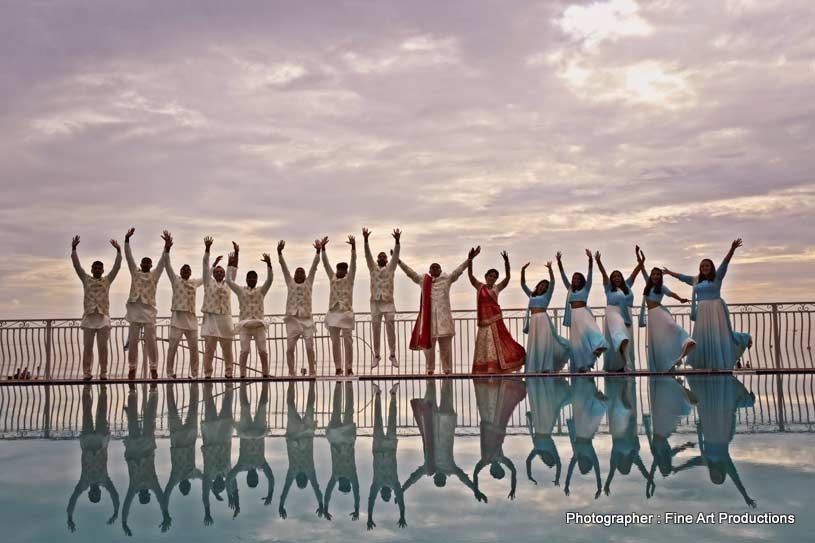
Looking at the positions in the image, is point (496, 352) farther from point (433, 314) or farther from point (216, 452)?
point (216, 452)

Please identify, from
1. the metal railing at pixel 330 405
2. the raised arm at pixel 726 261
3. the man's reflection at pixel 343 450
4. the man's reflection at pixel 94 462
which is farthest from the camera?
the raised arm at pixel 726 261

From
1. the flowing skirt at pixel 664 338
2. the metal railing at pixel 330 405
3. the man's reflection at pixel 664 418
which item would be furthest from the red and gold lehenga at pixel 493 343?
the man's reflection at pixel 664 418

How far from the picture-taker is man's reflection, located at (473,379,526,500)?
17.7 ft

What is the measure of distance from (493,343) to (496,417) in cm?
671

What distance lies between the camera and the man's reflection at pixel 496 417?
17.7 ft

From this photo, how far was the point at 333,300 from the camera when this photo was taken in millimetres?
14727

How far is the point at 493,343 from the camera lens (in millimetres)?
14977

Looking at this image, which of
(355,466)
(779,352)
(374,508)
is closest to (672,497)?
(374,508)

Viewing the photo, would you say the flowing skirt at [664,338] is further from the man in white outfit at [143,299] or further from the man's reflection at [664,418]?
the man in white outfit at [143,299]

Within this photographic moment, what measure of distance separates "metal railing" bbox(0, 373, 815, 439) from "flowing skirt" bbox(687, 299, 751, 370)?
64 centimetres

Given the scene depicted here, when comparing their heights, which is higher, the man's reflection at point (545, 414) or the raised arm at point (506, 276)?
the raised arm at point (506, 276)

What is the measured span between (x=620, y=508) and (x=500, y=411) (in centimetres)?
464

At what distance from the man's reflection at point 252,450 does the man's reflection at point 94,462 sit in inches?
30.6

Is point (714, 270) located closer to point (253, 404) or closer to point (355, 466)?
point (253, 404)
